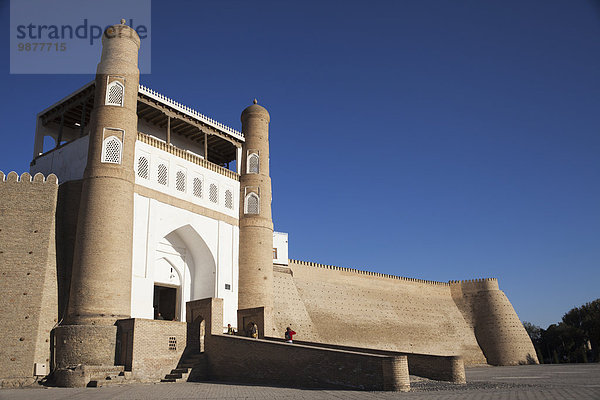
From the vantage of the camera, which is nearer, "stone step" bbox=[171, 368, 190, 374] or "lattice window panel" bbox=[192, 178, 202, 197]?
"stone step" bbox=[171, 368, 190, 374]

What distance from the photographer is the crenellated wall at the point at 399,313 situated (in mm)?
25359

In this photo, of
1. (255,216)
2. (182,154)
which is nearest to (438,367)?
(255,216)

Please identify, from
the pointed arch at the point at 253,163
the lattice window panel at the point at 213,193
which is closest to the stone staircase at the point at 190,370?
the lattice window panel at the point at 213,193

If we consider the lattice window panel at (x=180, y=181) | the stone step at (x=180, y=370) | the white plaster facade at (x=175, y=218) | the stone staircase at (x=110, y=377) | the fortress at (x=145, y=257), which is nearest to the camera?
the stone staircase at (x=110, y=377)

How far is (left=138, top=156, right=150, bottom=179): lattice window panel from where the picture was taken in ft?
53.8

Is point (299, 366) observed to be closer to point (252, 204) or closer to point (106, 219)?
point (106, 219)

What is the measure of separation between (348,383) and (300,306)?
14840 millimetres

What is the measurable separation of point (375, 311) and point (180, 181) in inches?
598

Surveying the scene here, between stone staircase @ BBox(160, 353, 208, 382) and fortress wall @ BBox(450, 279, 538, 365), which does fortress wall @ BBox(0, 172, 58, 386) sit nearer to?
stone staircase @ BBox(160, 353, 208, 382)

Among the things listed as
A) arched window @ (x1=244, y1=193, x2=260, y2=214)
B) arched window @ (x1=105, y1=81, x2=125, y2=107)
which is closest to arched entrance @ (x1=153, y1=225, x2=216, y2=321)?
arched window @ (x1=244, y1=193, x2=260, y2=214)

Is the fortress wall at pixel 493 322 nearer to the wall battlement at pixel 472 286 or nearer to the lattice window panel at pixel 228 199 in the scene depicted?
the wall battlement at pixel 472 286

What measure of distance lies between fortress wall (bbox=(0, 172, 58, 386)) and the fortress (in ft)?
0.10

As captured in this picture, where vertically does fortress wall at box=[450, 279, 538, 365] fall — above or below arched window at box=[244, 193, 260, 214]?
below

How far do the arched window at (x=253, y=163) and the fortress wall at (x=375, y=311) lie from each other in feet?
21.4
